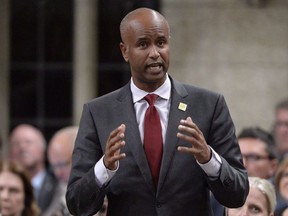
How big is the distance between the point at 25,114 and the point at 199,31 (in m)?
2.11

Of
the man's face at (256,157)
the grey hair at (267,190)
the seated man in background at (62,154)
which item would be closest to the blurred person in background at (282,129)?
the man's face at (256,157)

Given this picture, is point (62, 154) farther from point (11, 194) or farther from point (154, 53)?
point (154, 53)

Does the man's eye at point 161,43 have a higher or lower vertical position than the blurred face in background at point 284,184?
higher

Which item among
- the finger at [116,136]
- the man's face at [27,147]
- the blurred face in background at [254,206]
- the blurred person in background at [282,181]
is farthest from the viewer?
the man's face at [27,147]

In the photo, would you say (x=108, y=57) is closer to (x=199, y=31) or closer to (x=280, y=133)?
(x=199, y=31)

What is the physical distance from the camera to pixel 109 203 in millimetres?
6746

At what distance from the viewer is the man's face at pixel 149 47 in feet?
21.5

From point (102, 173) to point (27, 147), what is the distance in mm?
6814

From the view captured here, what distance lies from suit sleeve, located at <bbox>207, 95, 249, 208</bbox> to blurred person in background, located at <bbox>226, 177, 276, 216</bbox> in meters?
1.36

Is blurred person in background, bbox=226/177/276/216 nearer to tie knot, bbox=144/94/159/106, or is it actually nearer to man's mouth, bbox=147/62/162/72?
tie knot, bbox=144/94/159/106

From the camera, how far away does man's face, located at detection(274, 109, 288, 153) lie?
12008 mm

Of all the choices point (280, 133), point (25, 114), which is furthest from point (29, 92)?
point (280, 133)

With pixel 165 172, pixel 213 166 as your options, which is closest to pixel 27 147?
pixel 165 172

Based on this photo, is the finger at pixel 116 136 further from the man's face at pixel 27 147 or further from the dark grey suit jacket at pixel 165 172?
the man's face at pixel 27 147
